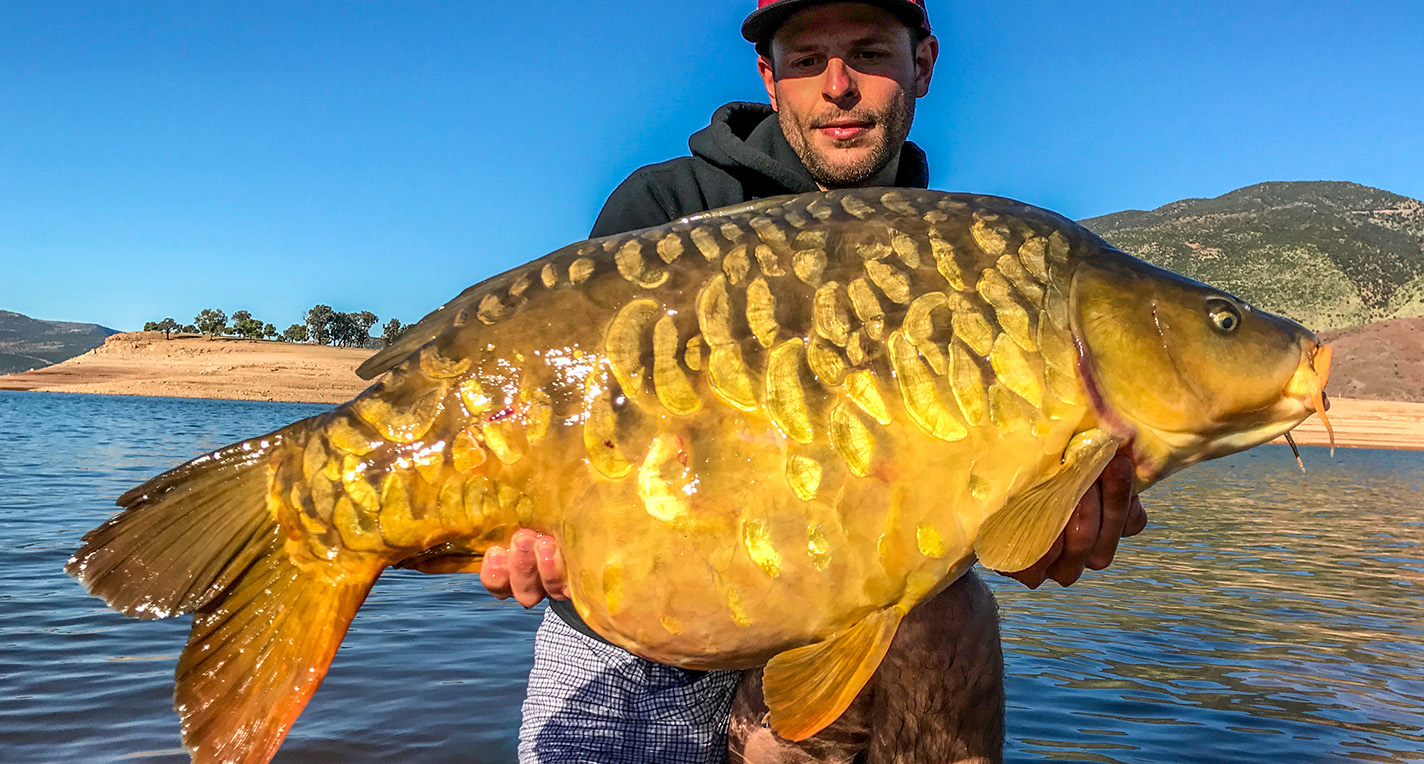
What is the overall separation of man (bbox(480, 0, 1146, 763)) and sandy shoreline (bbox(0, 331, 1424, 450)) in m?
46.4

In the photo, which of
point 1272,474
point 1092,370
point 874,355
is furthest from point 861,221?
point 1272,474

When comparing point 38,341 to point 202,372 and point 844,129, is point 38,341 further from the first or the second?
point 844,129

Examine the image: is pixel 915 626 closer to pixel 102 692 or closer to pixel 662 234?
pixel 662 234

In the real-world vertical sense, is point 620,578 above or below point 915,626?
above

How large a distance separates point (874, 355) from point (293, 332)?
2912 inches

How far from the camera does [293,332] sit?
2734 inches

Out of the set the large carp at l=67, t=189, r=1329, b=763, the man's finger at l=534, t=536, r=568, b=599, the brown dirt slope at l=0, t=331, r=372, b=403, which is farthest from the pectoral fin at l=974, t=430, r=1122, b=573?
the brown dirt slope at l=0, t=331, r=372, b=403

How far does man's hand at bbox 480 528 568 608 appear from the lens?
2.12 meters

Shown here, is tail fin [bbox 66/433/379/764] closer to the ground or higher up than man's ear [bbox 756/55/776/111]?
closer to the ground

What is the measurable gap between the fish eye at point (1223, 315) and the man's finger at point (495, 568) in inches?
64.1

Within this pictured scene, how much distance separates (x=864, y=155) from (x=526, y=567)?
7.14 feet

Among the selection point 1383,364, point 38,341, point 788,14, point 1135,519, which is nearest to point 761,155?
point 788,14

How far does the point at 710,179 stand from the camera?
385cm

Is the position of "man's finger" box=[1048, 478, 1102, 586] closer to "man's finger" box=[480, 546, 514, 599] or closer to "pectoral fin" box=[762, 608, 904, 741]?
"pectoral fin" box=[762, 608, 904, 741]
